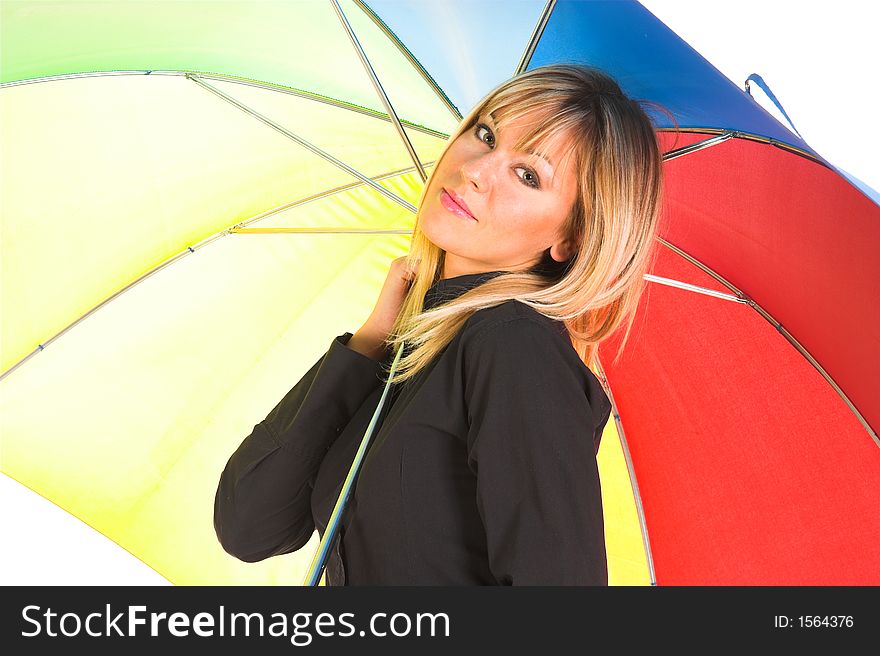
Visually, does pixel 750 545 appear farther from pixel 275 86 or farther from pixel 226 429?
pixel 275 86

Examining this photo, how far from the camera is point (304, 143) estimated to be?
2562 mm

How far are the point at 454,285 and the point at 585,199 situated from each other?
33 cm

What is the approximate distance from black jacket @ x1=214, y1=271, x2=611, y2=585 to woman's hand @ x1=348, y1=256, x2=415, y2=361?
29 cm

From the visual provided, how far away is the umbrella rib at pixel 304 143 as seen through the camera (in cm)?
246

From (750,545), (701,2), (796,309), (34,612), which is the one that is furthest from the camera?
(701,2)

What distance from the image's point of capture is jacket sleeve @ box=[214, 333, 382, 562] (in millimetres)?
2100

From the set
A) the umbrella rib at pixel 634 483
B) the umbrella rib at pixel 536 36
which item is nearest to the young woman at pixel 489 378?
the umbrella rib at pixel 536 36

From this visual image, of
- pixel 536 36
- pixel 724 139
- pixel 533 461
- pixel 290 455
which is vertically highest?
pixel 536 36

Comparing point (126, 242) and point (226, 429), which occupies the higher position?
point (126, 242)

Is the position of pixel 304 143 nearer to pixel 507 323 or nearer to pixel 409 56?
pixel 409 56

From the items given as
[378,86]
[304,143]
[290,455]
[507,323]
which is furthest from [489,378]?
[304,143]

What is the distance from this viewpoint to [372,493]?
167 cm

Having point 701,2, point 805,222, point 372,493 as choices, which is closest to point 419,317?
point 372,493

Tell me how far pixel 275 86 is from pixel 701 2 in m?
2.97
